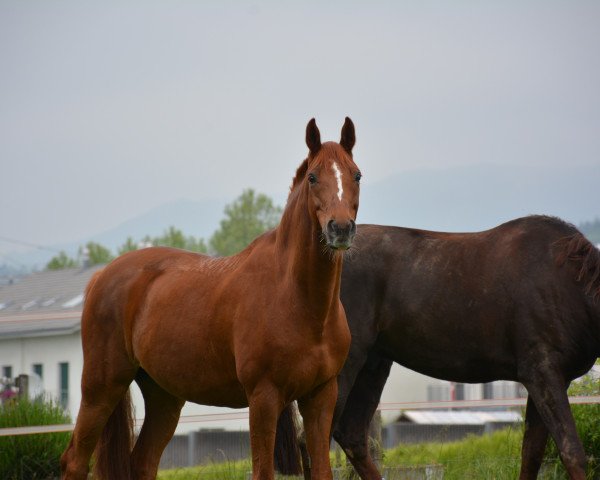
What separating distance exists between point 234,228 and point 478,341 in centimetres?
9095

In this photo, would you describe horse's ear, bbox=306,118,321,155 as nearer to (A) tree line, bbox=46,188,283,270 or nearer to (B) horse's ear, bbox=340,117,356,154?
(B) horse's ear, bbox=340,117,356,154

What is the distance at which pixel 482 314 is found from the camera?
7.15m

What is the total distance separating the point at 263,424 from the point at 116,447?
5.75 ft

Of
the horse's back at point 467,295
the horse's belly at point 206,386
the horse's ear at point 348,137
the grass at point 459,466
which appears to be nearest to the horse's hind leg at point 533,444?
the horse's back at point 467,295

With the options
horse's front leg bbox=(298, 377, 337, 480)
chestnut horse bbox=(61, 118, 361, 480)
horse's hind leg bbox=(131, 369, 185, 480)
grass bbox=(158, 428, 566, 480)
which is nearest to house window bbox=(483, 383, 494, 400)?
grass bbox=(158, 428, 566, 480)

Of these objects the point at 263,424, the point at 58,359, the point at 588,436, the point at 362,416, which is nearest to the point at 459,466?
the point at 588,436

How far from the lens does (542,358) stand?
682 cm

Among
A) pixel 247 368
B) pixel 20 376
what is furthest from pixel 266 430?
pixel 20 376

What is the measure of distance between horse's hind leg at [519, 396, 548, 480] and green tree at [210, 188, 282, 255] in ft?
293

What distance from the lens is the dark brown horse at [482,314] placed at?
6840 mm

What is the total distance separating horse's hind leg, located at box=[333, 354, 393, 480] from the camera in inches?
294

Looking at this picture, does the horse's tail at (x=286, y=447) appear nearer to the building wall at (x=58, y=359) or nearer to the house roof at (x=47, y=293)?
the building wall at (x=58, y=359)

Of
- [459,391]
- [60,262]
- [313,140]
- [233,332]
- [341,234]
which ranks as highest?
[60,262]

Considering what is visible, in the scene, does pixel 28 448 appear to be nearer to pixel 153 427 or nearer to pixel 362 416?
pixel 153 427
